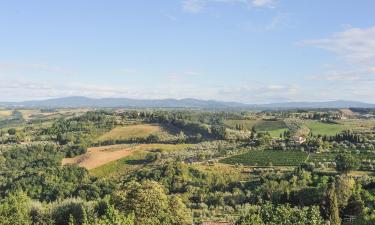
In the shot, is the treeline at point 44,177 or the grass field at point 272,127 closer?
the treeline at point 44,177

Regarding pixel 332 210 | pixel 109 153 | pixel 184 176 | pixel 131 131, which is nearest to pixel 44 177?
pixel 109 153

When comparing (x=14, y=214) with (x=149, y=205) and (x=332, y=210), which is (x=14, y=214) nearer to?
(x=149, y=205)

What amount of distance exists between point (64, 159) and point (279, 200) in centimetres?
7032

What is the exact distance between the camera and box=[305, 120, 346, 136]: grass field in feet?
512

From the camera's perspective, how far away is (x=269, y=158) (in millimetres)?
110375

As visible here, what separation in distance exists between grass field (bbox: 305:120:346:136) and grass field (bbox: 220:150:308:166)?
139ft

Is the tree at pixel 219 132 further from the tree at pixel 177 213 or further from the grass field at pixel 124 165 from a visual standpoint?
the tree at pixel 177 213

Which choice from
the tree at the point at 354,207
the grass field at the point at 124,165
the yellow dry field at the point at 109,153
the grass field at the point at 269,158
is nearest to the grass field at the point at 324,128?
the grass field at the point at 269,158

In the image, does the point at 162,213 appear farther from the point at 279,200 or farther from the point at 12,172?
the point at 12,172

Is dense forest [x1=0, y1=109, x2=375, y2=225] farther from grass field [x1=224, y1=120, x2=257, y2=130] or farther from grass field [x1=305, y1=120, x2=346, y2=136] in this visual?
grass field [x1=224, y1=120, x2=257, y2=130]

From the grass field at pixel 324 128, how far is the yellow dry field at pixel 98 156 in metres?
61.8

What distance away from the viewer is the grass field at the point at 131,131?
157250mm

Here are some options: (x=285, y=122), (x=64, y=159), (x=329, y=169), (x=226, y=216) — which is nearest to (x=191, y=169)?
(x=329, y=169)

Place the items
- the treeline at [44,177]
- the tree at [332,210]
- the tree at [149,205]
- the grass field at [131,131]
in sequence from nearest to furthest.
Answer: the tree at [149,205]
the tree at [332,210]
the treeline at [44,177]
the grass field at [131,131]
